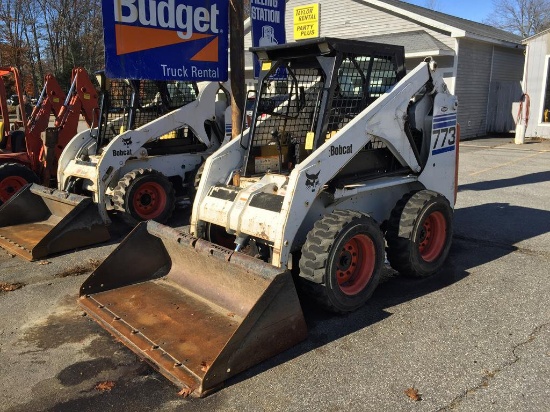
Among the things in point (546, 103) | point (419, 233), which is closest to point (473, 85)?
point (546, 103)

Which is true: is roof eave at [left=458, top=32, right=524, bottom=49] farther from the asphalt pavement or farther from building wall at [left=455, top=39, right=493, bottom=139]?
the asphalt pavement

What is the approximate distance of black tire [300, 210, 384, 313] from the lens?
166 inches

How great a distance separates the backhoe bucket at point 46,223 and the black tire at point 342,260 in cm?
362

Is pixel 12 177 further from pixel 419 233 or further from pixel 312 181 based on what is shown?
pixel 419 233

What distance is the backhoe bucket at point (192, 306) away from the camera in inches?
139

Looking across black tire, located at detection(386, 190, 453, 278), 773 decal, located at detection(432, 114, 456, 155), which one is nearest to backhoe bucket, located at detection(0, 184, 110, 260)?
black tire, located at detection(386, 190, 453, 278)

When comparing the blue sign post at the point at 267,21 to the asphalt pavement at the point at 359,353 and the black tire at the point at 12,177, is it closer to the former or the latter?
the black tire at the point at 12,177

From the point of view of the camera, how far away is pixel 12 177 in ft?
27.6

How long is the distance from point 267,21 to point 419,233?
4.90 m

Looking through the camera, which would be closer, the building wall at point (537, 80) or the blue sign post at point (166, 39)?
the blue sign post at point (166, 39)

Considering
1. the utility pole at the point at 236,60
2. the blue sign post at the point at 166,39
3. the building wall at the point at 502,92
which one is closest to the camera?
the blue sign post at the point at 166,39

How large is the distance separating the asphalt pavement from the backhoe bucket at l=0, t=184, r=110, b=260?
0.36 m

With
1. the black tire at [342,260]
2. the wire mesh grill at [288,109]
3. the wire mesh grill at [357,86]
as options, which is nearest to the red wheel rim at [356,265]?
the black tire at [342,260]

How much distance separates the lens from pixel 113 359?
387 cm
